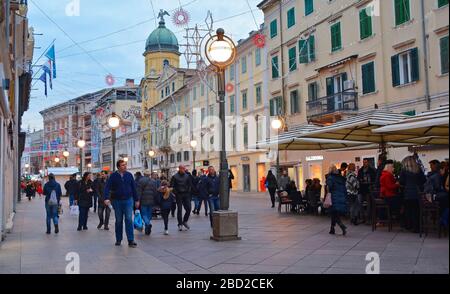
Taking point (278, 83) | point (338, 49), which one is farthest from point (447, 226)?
point (278, 83)

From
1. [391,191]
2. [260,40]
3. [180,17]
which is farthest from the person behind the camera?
[260,40]

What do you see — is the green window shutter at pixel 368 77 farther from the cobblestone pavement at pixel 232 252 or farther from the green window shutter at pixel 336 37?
the cobblestone pavement at pixel 232 252

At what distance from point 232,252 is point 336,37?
81.1ft

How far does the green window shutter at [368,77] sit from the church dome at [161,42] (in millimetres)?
49744

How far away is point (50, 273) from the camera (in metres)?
7.61

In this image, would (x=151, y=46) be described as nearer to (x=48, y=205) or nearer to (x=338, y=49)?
(x=338, y=49)

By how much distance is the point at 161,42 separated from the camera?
75938 mm

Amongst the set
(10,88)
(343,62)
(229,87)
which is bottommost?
(10,88)

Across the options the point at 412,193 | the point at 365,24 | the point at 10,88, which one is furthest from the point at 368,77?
the point at 10,88

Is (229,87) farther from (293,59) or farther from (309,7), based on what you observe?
(309,7)

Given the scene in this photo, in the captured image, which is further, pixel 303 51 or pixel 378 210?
pixel 303 51

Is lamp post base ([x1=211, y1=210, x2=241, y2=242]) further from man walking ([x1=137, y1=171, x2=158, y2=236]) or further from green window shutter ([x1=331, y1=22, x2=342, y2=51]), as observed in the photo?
green window shutter ([x1=331, y1=22, x2=342, y2=51])

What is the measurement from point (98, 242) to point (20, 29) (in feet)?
48.3

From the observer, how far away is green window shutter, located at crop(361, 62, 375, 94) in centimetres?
2794
